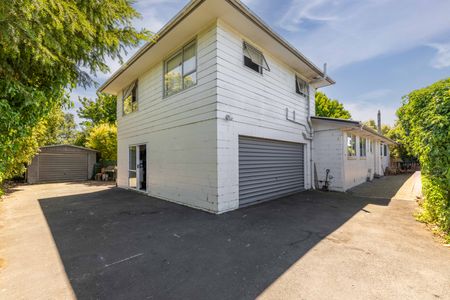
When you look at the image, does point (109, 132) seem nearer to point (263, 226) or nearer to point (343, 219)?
point (263, 226)

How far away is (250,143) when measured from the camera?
6305 mm

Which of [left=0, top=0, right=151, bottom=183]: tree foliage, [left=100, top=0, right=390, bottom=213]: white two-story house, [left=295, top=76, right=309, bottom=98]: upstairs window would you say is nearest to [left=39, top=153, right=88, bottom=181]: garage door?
[left=100, top=0, right=390, bottom=213]: white two-story house

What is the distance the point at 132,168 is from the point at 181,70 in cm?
547

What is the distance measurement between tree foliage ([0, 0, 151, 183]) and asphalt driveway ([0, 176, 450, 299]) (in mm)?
1802

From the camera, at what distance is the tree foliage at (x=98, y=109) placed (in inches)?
994

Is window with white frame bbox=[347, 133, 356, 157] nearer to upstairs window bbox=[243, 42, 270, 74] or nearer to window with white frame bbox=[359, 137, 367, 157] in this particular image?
window with white frame bbox=[359, 137, 367, 157]

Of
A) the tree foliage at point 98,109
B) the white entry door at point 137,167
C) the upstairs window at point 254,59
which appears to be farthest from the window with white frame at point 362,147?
the tree foliage at point 98,109

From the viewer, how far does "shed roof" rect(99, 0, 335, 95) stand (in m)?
4.93

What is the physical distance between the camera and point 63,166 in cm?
1407

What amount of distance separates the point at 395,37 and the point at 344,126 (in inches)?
130

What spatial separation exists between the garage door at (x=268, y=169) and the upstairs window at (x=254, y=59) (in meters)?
2.38

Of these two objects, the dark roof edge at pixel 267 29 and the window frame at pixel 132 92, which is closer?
the dark roof edge at pixel 267 29

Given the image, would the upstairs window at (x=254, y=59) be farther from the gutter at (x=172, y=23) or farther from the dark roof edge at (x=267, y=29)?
the gutter at (x=172, y=23)

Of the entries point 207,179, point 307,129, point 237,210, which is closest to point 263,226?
point 237,210
